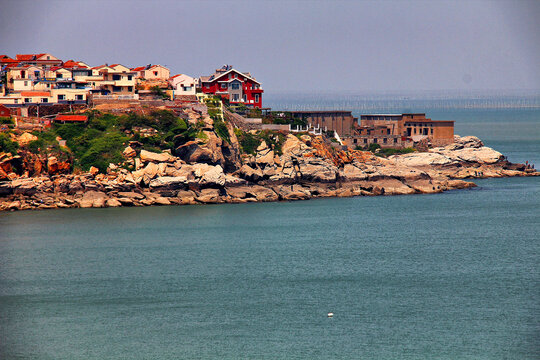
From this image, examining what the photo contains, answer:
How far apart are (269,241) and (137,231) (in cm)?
767

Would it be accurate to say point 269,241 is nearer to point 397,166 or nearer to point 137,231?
point 137,231

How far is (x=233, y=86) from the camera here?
7438 cm

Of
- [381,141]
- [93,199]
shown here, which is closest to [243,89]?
[381,141]

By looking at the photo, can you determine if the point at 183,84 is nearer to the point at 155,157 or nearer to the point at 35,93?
the point at 35,93

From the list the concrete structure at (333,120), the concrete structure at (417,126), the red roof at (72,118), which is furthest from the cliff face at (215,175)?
the concrete structure at (417,126)

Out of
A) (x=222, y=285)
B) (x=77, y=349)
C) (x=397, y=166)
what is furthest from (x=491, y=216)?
(x=77, y=349)

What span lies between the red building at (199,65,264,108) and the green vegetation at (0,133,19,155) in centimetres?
2058

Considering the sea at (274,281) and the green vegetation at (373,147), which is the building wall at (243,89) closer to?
the green vegetation at (373,147)

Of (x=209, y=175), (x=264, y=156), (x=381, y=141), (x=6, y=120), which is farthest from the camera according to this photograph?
(x=381, y=141)

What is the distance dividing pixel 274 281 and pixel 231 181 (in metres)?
21.6

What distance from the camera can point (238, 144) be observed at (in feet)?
206

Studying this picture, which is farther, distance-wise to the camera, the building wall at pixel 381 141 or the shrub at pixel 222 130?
the building wall at pixel 381 141

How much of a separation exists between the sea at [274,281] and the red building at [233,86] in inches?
784

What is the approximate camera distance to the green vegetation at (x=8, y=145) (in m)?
56.8
